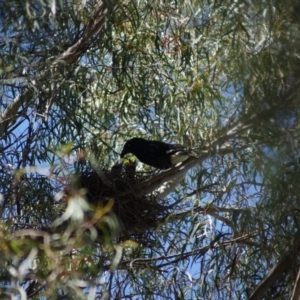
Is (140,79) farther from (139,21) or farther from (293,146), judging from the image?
(293,146)

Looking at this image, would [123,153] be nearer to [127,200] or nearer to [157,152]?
[157,152]

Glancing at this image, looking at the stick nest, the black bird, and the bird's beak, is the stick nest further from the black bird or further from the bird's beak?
the bird's beak

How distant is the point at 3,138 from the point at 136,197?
85 centimetres

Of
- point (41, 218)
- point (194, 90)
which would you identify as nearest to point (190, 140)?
point (194, 90)

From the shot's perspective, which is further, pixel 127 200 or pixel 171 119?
pixel 171 119

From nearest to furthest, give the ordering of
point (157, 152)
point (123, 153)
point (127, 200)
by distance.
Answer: point (127, 200) < point (157, 152) < point (123, 153)

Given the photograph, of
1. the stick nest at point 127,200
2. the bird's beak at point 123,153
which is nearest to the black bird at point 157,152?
the bird's beak at point 123,153

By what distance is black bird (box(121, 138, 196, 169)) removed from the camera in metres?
5.29

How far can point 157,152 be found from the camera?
18.1ft

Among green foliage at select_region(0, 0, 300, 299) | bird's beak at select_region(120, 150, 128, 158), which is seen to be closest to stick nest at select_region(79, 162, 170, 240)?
green foliage at select_region(0, 0, 300, 299)

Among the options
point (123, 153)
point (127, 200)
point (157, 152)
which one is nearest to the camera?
point (127, 200)

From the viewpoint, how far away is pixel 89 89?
208 inches

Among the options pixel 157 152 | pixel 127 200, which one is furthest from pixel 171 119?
pixel 127 200

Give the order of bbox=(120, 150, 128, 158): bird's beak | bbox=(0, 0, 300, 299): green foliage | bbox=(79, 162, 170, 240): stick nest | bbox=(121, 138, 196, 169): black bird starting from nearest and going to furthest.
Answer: bbox=(0, 0, 300, 299): green foliage < bbox=(79, 162, 170, 240): stick nest < bbox=(121, 138, 196, 169): black bird < bbox=(120, 150, 128, 158): bird's beak
